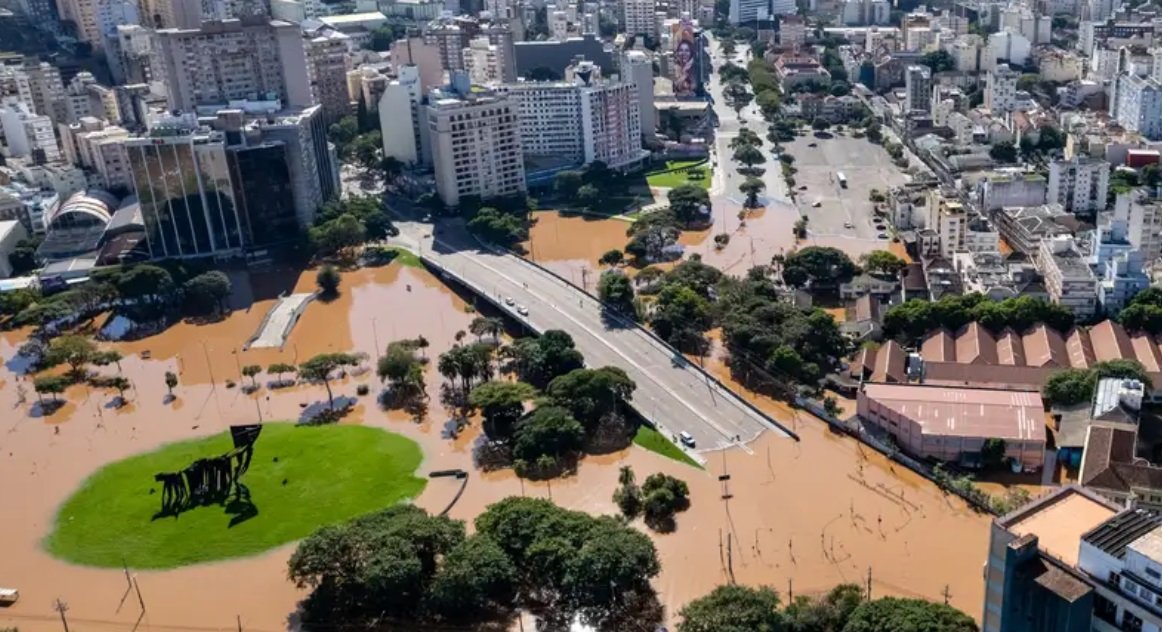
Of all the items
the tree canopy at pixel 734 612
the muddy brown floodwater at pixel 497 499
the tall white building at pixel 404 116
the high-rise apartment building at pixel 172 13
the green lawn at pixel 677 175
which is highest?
the high-rise apartment building at pixel 172 13

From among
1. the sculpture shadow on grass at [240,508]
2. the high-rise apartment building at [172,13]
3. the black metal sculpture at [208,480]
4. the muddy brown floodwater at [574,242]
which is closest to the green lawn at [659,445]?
the sculpture shadow on grass at [240,508]

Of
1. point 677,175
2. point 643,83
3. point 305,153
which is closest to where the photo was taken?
point 305,153

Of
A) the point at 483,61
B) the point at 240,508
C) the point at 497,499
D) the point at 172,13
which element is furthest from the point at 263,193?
the point at 172,13

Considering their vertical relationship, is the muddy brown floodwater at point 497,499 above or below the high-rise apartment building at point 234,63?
below

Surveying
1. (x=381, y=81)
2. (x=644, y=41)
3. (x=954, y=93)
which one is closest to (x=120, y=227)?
(x=381, y=81)

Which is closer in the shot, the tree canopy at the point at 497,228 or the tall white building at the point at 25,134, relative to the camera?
the tree canopy at the point at 497,228

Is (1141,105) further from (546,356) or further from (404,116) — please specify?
(546,356)

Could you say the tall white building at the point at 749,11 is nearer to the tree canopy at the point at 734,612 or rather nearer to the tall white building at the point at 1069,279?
the tall white building at the point at 1069,279
